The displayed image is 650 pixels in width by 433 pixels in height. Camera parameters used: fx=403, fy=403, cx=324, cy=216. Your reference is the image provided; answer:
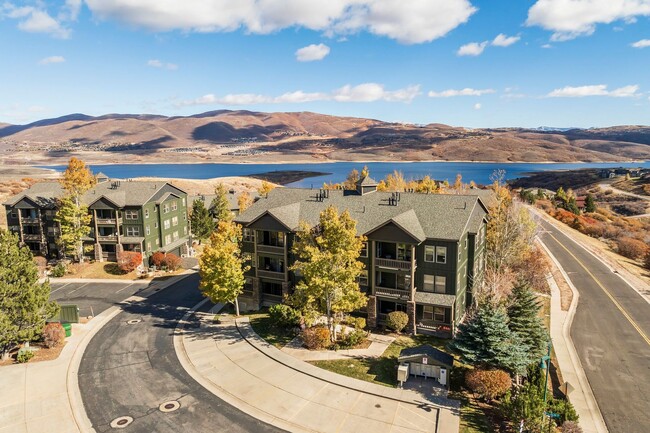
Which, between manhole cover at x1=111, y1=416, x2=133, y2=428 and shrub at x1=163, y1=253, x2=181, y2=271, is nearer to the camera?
manhole cover at x1=111, y1=416, x2=133, y2=428

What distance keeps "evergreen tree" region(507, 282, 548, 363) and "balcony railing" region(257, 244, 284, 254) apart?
2272 cm

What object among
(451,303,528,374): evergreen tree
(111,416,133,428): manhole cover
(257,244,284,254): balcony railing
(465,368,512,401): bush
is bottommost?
(111,416,133,428): manhole cover

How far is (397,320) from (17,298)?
31.8 m

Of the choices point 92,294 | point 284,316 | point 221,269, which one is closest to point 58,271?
point 92,294

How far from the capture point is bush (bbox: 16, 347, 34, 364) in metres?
32.5

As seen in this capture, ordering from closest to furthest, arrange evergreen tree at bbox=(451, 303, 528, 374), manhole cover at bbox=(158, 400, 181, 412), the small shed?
manhole cover at bbox=(158, 400, 181, 412)
evergreen tree at bbox=(451, 303, 528, 374)
the small shed

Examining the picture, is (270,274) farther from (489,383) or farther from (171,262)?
(489,383)

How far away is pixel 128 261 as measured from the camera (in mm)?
57406

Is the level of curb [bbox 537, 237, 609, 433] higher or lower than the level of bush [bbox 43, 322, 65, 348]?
lower

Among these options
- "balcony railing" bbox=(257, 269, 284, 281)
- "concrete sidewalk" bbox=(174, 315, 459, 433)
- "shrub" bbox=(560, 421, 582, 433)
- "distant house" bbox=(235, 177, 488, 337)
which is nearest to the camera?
"shrub" bbox=(560, 421, 582, 433)

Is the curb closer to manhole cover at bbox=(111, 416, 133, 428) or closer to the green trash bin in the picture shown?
manhole cover at bbox=(111, 416, 133, 428)

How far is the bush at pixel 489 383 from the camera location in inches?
1032

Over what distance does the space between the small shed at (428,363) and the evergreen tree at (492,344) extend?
1332 mm

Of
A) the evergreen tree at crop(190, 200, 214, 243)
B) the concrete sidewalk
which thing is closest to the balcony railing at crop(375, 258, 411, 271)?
the concrete sidewalk
